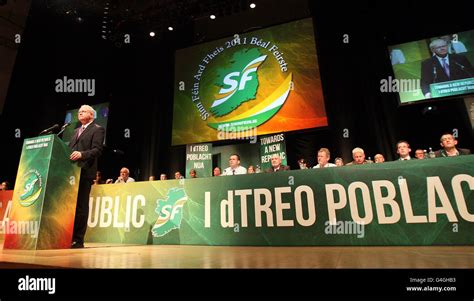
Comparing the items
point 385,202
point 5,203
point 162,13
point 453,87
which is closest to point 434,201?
point 385,202

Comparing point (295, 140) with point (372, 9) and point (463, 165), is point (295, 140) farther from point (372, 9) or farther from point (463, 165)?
point (463, 165)

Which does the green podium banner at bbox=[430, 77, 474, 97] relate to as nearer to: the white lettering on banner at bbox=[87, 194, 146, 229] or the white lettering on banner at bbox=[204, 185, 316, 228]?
the white lettering on banner at bbox=[204, 185, 316, 228]

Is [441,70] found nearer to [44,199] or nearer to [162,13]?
[162,13]

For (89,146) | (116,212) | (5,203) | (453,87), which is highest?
(453,87)

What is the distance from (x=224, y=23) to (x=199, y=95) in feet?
6.65

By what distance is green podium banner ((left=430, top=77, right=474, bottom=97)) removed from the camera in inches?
183

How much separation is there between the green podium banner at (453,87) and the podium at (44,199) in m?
5.48

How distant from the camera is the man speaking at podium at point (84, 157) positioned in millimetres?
2570

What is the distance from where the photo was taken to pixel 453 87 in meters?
4.75

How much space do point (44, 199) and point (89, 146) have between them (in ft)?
1.95

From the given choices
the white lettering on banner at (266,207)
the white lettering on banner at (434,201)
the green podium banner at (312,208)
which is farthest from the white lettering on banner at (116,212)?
the white lettering on banner at (434,201)

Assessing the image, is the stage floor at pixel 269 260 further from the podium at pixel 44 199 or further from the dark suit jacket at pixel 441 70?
the dark suit jacket at pixel 441 70

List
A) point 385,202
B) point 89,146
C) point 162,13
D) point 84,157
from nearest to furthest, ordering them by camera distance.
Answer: point 385,202, point 84,157, point 89,146, point 162,13

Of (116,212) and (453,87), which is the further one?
(453,87)
